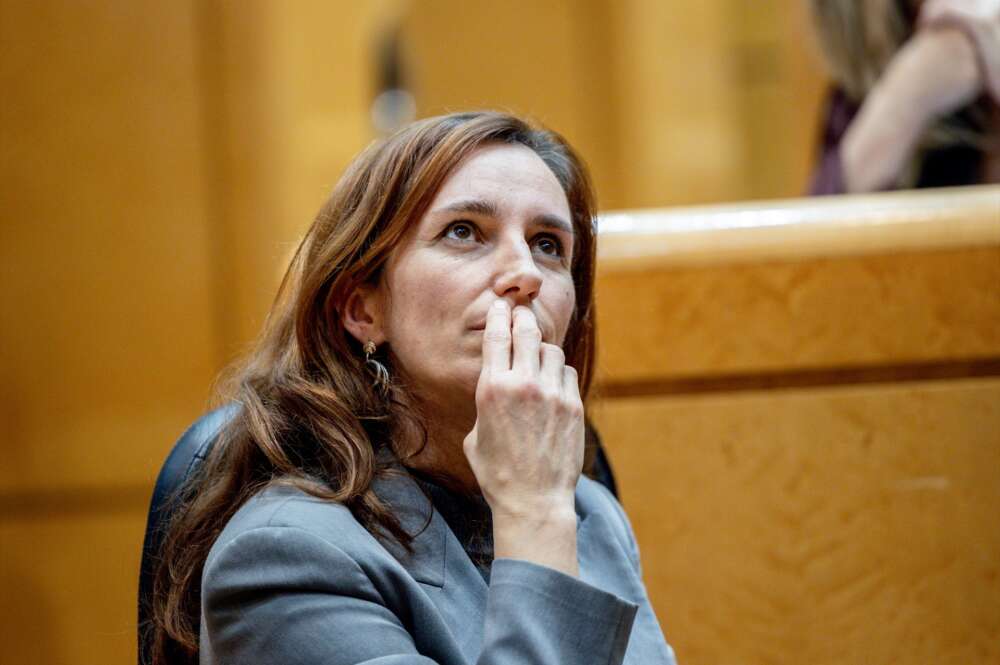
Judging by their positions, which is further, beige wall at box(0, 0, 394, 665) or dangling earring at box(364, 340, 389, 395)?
beige wall at box(0, 0, 394, 665)

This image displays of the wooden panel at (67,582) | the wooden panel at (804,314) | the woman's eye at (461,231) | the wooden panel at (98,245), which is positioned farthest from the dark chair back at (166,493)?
the wooden panel at (98,245)

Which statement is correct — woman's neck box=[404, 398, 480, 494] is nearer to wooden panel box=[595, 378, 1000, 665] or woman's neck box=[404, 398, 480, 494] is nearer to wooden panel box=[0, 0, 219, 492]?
wooden panel box=[595, 378, 1000, 665]

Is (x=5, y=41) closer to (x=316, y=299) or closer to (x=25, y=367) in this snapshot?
(x=25, y=367)

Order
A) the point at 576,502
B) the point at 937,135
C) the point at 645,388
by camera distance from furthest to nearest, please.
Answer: the point at 937,135, the point at 645,388, the point at 576,502

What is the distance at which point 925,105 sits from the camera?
190 centimetres

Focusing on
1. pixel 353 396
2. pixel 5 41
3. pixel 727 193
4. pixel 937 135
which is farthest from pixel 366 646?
pixel 727 193

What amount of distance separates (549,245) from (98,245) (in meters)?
1.81

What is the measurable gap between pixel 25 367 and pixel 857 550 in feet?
6.33

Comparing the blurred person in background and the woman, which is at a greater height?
the blurred person in background

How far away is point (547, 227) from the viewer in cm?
121

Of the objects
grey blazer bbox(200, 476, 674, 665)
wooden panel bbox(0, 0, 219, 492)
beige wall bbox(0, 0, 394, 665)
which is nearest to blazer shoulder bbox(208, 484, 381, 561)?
grey blazer bbox(200, 476, 674, 665)

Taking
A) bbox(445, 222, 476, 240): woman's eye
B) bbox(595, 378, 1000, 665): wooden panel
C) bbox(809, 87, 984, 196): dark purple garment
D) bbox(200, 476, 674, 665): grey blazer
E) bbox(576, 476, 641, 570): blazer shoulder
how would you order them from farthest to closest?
bbox(809, 87, 984, 196): dark purple garment
bbox(595, 378, 1000, 665): wooden panel
bbox(576, 476, 641, 570): blazer shoulder
bbox(445, 222, 476, 240): woman's eye
bbox(200, 476, 674, 665): grey blazer

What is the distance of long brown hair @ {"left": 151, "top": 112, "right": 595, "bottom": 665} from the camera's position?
1.11 m

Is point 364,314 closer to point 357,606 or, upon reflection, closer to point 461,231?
point 461,231
